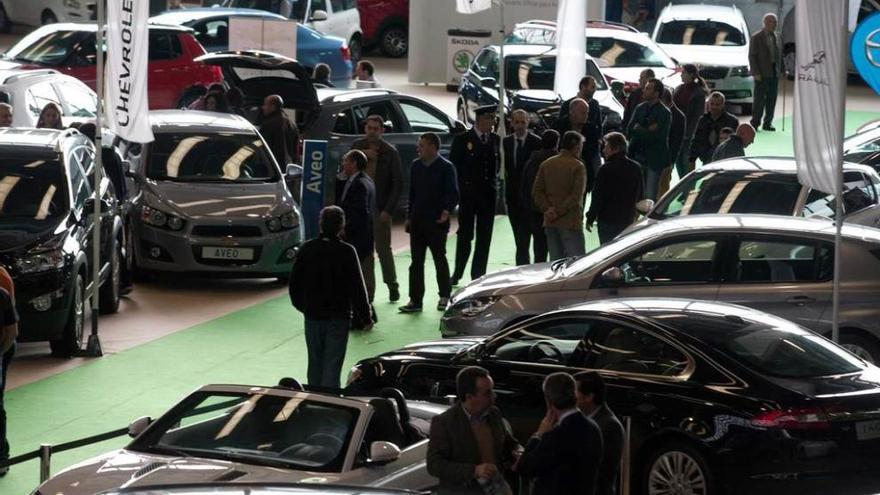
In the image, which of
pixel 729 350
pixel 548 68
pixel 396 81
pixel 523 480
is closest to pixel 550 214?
pixel 729 350

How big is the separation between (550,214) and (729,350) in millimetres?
6270

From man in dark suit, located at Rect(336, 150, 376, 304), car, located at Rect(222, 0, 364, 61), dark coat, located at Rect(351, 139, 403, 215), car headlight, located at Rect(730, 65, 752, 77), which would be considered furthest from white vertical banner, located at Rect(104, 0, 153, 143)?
car, located at Rect(222, 0, 364, 61)

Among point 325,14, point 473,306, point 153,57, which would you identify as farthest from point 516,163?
point 325,14

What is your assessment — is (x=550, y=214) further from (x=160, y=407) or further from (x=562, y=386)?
(x=562, y=386)

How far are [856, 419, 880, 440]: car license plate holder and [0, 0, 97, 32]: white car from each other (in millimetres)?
28653

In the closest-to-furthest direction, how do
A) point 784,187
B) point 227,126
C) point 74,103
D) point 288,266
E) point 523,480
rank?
point 523,480
point 784,187
point 288,266
point 227,126
point 74,103

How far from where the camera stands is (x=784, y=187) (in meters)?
16.5

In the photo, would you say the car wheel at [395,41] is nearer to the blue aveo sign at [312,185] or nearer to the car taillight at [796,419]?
the blue aveo sign at [312,185]

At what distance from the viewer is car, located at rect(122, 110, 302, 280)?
17.7 m

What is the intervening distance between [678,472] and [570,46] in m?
13.3

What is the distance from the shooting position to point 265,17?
31.3 meters

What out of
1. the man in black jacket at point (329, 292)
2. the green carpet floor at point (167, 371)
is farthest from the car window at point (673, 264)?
the green carpet floor at point (167, 371)

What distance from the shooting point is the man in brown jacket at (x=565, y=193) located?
16734 mm

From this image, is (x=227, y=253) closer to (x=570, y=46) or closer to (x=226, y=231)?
(x=226, y=231)
